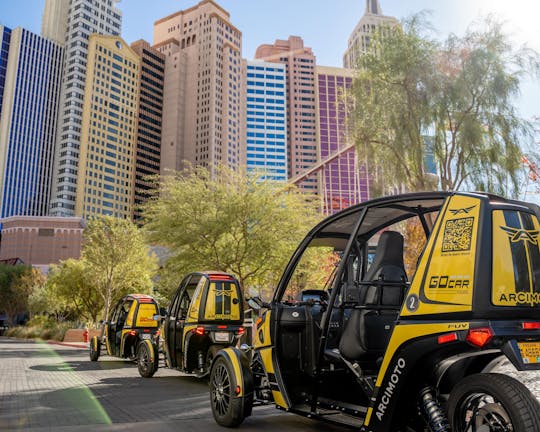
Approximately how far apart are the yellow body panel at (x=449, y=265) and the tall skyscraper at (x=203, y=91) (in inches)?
5673

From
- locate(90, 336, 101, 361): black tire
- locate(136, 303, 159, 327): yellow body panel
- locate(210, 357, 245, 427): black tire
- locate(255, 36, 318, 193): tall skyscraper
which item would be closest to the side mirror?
locate(210, 357, 245, 427): black tire

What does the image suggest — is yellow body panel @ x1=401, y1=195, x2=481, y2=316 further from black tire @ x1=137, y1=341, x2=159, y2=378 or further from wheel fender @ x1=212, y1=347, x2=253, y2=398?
black tire @ x1=137, y1=341, x2=159, y2=378

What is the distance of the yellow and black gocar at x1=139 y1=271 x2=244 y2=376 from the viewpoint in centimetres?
959

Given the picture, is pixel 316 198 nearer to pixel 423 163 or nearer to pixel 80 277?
pixel 423 163

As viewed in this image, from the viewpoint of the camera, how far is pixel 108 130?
13962 cm

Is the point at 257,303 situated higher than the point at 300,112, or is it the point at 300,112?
the point at 300,112

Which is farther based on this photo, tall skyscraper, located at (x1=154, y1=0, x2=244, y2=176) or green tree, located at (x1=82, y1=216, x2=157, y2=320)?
tall skyscraper, located at (x1=154, y1=0, x2=244, y2=176)

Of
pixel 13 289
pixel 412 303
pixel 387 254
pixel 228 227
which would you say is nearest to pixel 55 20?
pixel 13 289

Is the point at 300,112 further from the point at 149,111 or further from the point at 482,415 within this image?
the point at 482,415

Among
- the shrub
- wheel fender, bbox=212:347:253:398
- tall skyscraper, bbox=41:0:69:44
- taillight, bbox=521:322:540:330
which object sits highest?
tall skyscraper, bbox=41:0:69:44

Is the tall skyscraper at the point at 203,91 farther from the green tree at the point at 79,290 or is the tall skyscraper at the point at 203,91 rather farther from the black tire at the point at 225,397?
the black tire at the point at 225,397

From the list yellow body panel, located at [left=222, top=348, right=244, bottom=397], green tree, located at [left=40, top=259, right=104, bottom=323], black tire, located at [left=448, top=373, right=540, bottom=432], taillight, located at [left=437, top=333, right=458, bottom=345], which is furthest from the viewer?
green tree, located at [left=40, top=259, right=104, bottom=323]

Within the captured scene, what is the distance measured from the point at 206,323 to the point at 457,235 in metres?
6.88

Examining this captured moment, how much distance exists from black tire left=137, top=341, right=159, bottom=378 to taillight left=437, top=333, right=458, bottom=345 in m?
8.60
